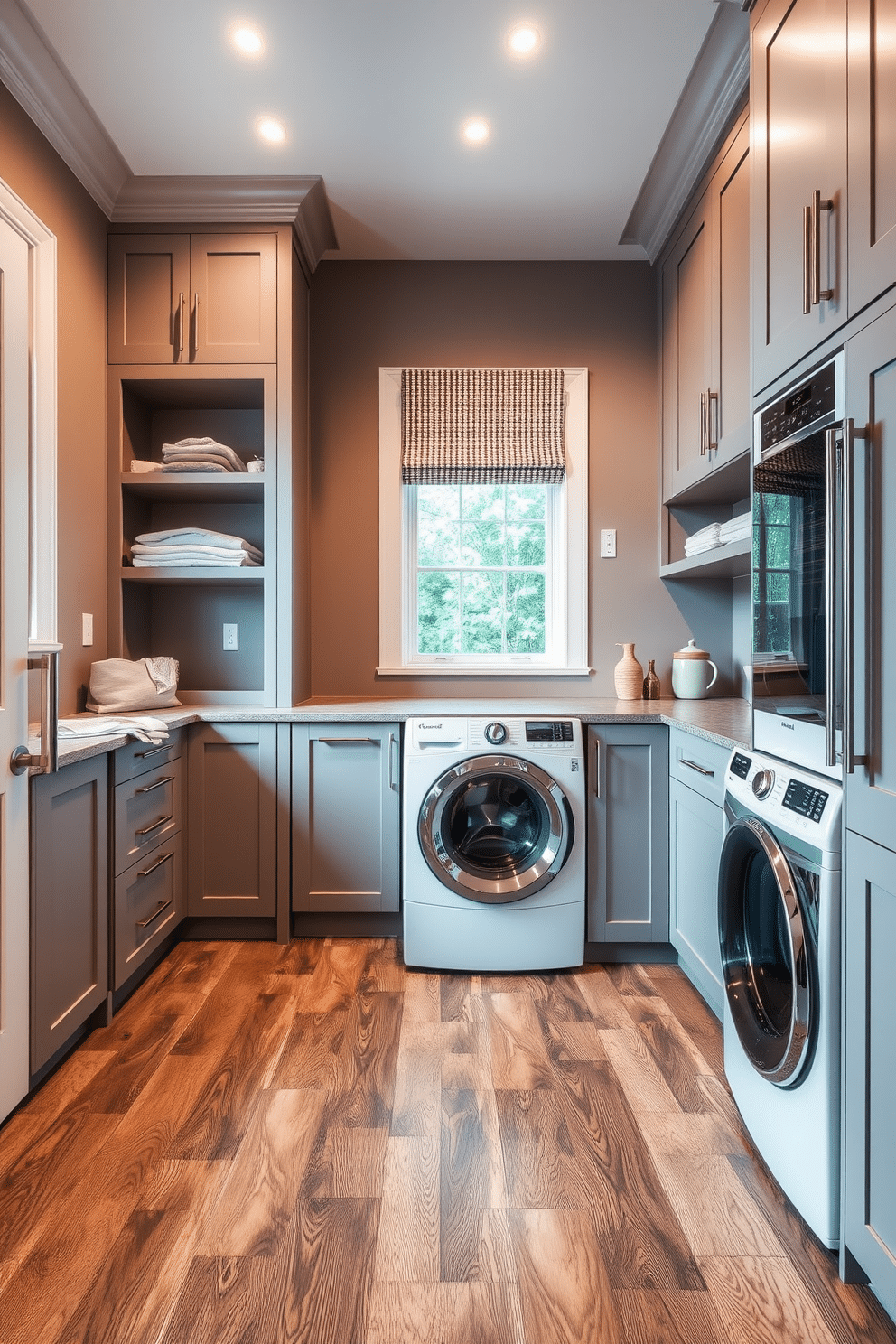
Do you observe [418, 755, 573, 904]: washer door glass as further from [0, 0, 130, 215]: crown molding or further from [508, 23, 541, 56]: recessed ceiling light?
[0, 0, 130, 215]: crown molding

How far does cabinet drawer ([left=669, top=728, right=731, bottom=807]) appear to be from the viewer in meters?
2.18

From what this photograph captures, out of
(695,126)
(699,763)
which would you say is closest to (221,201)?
(695,126)


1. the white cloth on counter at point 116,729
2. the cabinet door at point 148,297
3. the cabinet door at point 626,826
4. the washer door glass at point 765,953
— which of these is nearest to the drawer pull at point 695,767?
the cabinet door at point 626,826

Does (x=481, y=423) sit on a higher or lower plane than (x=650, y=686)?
higher

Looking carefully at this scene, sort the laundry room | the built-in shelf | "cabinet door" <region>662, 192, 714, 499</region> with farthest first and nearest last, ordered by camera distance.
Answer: "cabinet door" <region>662, 192, 714, 499</region>, the built-in shelf, the laundry room

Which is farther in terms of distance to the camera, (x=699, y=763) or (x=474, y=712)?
(x=474, y=712)

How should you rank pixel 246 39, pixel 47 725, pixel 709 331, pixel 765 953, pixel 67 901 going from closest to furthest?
pixel 765 953
pixel 47 725
pixel 67 901
pixel 246 39
pixel 709 331

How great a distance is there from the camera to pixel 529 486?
3506mm

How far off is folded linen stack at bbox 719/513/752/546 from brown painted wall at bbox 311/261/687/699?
734 mm

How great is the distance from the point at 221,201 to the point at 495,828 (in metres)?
2.51

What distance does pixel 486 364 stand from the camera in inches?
135

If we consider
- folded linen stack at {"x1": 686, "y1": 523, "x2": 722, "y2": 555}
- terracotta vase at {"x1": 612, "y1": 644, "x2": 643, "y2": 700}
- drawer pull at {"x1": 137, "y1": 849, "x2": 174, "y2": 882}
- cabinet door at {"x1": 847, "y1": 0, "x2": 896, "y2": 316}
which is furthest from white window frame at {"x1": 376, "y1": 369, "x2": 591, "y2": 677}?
cabinet door at {"x1": 847, "y1": 0, "x2": 896, "y2": 316}

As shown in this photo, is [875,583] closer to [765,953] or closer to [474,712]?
[765,953]

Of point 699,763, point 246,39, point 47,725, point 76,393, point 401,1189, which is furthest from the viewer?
point 76,393
